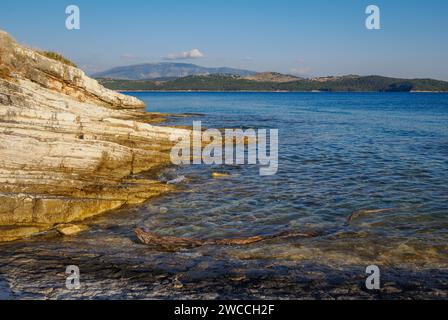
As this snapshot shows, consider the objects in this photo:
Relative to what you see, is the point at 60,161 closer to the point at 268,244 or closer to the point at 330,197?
the point at 268,244

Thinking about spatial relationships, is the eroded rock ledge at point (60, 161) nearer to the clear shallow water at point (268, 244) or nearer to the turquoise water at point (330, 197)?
the clear shallow water at point (268, 244)

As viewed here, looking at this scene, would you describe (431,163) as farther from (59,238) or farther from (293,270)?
(59,238)

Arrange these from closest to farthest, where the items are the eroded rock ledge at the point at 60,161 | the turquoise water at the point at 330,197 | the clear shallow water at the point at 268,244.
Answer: the clear shallow water at the point at 268,244 < the turquoise water at the point at 330,197 < the eroded rock ledge at the point at 60,161

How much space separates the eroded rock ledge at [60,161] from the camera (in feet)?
41.7

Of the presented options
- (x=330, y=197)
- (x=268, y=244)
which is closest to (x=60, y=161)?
(x=268, y=244)

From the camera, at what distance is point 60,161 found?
15.9m

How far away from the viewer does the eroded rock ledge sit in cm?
1272

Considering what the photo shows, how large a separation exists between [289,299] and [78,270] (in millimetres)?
4930

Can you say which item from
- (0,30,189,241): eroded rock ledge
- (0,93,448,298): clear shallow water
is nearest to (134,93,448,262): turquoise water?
(0,93,448,298): clear shallow water

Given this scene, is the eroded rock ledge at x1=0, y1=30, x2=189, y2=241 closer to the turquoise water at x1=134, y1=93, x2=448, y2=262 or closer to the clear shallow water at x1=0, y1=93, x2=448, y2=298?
the clear shallow water at x1=0, y1=93, x2=448, y2=298

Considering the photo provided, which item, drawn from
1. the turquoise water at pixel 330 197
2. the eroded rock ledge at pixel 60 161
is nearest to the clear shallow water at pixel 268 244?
the turquoise water at pixel 330 197

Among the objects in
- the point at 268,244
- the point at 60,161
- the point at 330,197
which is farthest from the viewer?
the point at 330,197

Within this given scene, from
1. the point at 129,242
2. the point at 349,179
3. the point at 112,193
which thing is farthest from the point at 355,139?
the point at 129,242

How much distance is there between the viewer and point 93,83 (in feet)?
131
